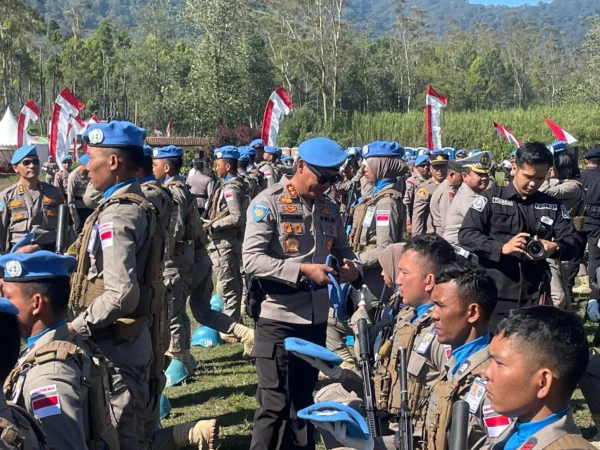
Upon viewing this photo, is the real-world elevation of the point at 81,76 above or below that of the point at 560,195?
above

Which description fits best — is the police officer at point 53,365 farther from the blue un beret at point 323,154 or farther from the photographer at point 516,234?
the photographer at point 516,234

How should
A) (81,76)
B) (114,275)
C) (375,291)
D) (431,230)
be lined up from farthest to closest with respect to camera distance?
1. (81,76)
2. (431,230)
3. (375,291)
4. (114,275)

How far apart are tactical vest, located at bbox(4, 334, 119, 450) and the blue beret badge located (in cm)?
151

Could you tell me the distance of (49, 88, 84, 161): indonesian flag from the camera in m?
16.9

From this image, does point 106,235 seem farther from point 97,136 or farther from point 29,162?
point 29,162

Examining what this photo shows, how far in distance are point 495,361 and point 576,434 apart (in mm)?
349

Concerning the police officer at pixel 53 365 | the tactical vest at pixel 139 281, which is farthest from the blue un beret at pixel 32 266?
the tactical vest at pixel 139 281

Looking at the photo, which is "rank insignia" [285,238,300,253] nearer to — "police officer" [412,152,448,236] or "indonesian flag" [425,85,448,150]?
"police officer" [412,152,448,236]

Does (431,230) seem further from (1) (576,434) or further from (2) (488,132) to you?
(2) (488,132)

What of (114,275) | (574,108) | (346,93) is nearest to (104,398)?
(114,275)

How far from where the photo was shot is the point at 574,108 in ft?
145

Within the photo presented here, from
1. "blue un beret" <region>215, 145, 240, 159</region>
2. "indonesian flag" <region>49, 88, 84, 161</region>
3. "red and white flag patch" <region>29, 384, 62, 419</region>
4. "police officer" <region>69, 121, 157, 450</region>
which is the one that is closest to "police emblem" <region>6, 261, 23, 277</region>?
"red and white flag patch" <region>29, 384, 62, 419</region>

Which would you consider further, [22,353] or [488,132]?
[488,132]

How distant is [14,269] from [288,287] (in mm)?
1883
